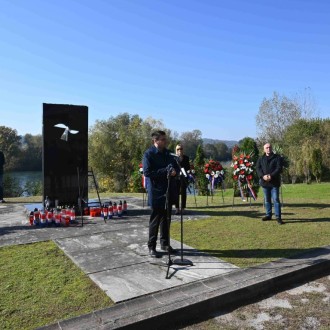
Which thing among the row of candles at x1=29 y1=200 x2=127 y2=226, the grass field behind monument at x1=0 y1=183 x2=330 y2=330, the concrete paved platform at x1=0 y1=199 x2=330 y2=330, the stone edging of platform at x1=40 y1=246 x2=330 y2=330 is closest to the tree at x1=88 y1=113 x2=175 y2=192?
the row of candles at x1=29 y1=200 x2=127 y2=226

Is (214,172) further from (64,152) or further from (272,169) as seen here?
(64,152)

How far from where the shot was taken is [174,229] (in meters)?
7.32

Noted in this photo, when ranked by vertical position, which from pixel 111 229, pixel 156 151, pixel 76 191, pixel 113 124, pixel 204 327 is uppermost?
pixel 113 124

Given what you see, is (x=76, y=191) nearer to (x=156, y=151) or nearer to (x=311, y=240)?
(x=156, y=151)

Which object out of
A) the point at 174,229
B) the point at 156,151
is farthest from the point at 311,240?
the point at 156,151

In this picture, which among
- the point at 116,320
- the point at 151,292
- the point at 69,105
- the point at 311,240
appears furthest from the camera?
the point at 69,105

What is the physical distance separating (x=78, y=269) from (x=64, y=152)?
4931mm

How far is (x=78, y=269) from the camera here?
477cm

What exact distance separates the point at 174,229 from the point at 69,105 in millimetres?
4524

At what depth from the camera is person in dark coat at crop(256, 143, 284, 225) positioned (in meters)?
7.89

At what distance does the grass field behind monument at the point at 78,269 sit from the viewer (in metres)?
3.61

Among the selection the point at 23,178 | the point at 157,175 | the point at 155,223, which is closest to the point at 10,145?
the point at 23,178

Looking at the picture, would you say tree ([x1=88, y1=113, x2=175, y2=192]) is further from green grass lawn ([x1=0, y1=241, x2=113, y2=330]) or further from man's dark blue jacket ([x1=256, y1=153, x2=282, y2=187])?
green grass lawn ([x1=0, y1=241, x2=113, y2=330])

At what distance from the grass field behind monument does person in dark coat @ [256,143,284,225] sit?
1.27ft
